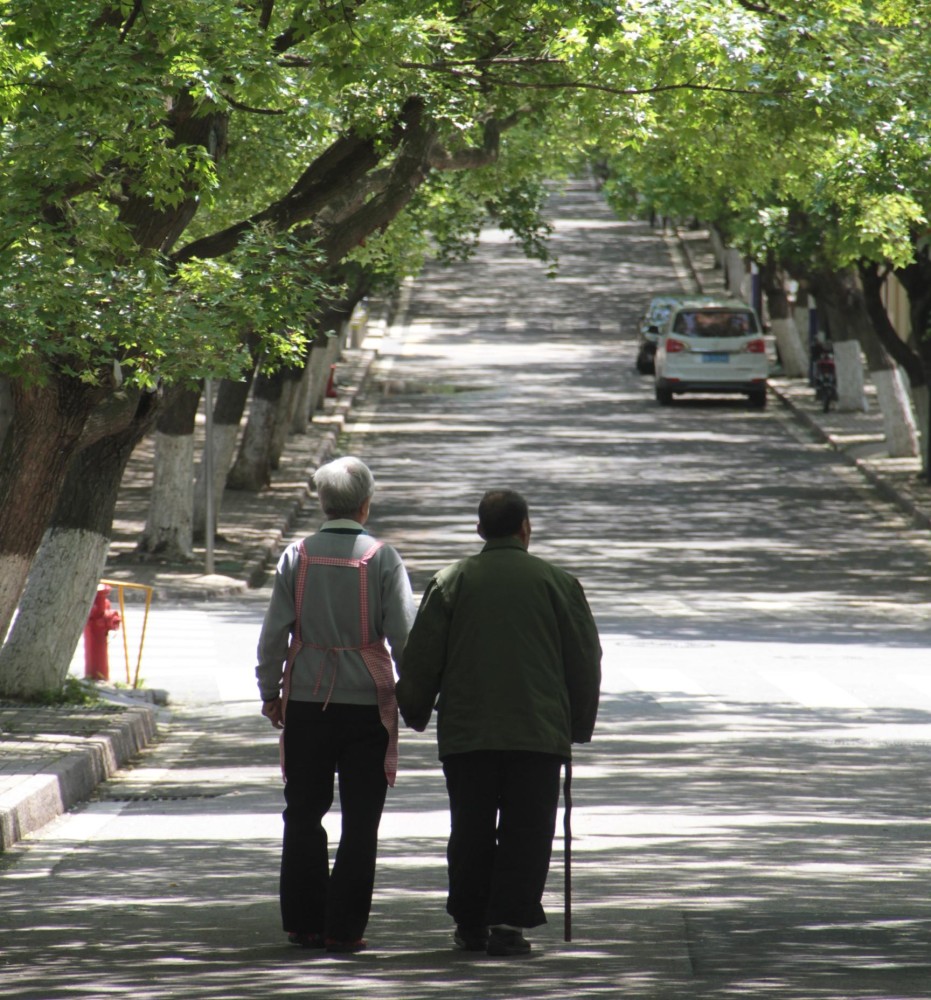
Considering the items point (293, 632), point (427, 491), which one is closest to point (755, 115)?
point (293, 632)

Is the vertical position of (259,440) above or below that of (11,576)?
above

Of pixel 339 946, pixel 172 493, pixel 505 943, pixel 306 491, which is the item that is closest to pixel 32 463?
pixel 339 946

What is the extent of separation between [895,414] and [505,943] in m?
27.5

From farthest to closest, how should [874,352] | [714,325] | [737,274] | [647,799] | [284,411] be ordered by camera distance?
1. [737,274]
2. [714,325]
3. [874,352]
4. [284,411]
5. [647,799]

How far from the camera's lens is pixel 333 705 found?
22.1 ft

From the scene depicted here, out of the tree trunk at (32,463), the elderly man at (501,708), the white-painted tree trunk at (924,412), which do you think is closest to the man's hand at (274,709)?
the elderly man at (501,708)

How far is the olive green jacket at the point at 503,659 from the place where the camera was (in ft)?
21.6

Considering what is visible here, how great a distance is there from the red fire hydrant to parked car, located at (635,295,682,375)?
101 feet

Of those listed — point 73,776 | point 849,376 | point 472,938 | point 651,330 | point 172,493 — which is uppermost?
point 651,330

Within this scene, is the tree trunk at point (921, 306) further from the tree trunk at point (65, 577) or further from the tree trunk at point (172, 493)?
the tree trunk at point (65, 577)

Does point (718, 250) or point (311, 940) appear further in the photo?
point (718, 250)

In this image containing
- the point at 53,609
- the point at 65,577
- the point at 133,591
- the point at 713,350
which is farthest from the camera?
the point at 713,350

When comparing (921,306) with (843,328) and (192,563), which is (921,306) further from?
(192,563)

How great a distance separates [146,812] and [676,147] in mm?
10537
